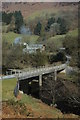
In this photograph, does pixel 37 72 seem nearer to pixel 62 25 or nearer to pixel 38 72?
pixel 38 72

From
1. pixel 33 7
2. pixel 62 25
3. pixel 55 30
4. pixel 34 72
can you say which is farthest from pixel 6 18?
pixel 34 72

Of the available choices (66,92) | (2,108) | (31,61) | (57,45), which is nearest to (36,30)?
(57,45)

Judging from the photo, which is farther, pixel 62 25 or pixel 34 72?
pixel 62 25

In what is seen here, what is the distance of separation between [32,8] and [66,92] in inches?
2488

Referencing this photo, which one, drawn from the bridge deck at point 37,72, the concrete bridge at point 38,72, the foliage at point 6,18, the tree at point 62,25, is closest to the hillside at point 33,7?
the tree at point 62,25

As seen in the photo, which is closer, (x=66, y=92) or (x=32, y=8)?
(x=66, y=92)

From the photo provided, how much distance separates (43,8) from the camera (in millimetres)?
76938

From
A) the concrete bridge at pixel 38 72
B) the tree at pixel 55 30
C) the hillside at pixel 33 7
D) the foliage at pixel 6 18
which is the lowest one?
the concrete bridge at pixel 38 72

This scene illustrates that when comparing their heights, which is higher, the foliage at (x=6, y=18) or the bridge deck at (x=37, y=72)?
the foliage at (x=6, y=18)

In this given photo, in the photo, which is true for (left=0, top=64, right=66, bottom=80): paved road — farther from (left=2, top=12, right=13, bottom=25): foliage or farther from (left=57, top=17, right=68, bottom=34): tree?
(left=2, top=12, right=13, bottom=25): foliage

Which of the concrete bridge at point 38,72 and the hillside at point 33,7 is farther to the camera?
the hillside at point 33,7

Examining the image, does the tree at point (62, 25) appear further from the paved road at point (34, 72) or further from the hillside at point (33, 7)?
the paved road at point (34, 72)

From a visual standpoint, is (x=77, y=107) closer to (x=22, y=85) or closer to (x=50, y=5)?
(x=22, y=85)

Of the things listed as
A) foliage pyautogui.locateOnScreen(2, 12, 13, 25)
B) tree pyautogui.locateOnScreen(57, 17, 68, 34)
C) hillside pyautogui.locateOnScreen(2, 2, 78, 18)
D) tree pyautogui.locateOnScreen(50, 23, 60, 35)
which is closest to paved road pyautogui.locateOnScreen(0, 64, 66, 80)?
tree pyautogui.locateOnScreen(57, 17, 68, 34)
